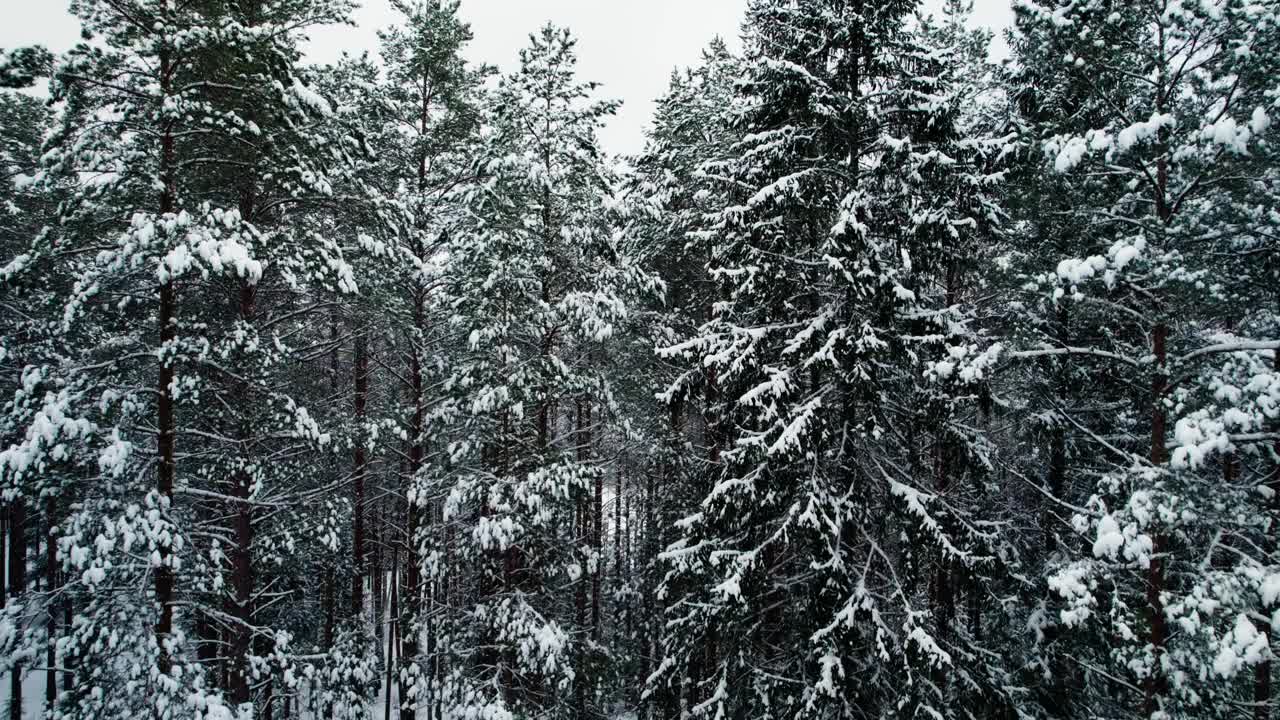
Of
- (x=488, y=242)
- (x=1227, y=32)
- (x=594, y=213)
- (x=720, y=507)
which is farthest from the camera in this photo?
(x=594, y=213)

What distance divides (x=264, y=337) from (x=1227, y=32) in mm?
13794

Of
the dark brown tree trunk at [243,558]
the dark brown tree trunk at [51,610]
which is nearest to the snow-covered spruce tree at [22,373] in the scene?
the dark brown tree trunk at [51,610]

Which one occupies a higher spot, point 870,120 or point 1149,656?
point 870,120

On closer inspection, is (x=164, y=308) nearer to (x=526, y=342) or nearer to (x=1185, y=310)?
(x=526, y=342)

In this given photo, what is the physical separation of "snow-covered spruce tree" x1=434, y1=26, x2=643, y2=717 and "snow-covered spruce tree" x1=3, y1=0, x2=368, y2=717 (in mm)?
2831

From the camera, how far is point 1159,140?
→ 7543mm

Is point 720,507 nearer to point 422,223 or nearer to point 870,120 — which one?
point 870,120

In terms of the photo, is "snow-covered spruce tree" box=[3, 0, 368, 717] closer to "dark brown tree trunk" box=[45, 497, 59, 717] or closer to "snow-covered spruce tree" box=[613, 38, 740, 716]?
"dark brown tree trunk" box=[45, 497, 59, 717]

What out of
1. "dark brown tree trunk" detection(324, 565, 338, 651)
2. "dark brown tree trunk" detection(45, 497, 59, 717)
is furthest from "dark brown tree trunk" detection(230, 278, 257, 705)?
"dark brown tree trunk" detection(324, 565, 338, 651)

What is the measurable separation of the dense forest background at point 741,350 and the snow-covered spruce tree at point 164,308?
7cm

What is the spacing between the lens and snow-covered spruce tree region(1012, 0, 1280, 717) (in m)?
6.66

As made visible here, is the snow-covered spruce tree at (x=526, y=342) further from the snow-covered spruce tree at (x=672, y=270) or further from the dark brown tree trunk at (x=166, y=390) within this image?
the dark brown tree trunk at (x=166, y=390)

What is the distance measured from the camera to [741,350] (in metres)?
9.52

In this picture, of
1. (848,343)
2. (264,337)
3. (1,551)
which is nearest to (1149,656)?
(848,343)
